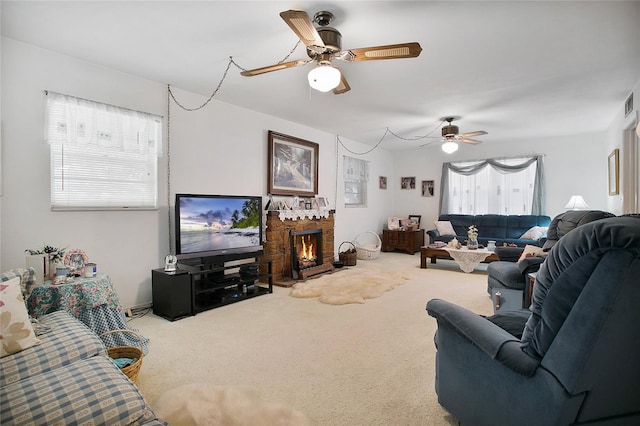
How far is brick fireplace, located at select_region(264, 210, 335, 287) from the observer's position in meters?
4.75

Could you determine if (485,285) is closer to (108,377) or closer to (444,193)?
(444,193)

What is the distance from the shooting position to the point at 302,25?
196 centimetres

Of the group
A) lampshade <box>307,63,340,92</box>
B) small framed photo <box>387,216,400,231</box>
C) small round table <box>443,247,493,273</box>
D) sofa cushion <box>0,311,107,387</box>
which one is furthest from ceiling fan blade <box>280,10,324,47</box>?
small framed photo <box>387,216,400,231</box>

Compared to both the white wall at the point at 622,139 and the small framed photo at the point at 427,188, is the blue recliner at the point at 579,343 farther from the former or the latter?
the small framed photo at the point at 427,188

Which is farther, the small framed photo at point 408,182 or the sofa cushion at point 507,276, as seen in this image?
the small framed photo at point 408,182

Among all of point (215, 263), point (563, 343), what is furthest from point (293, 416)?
point (215, 263)

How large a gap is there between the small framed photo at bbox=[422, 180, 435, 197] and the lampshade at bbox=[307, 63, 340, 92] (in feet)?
20.7

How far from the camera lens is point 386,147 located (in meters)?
7.92

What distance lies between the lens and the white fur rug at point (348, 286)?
3.94m

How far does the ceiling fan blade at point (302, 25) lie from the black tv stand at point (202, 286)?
249cm

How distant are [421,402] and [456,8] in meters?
2.57

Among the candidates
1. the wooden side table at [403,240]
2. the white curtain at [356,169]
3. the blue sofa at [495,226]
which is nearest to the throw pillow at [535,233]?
the blue sofa at [495,226]

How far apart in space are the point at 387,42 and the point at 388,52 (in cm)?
55

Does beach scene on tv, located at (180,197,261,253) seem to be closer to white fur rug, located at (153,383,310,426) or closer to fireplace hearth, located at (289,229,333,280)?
fireplace hearth, located at (289,229,333,280)
